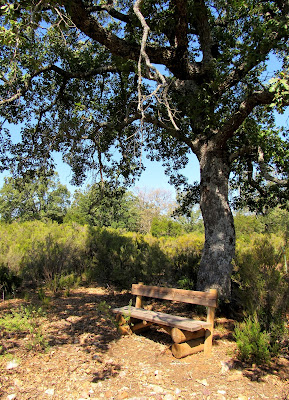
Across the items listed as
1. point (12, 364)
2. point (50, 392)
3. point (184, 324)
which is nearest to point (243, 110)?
point (184, 324)

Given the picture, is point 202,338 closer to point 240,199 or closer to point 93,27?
point 93,27

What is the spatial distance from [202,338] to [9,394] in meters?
2.52

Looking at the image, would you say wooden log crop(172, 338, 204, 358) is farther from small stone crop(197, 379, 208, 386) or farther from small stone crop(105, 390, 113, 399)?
small stone crop(105, 390, 113, 399)

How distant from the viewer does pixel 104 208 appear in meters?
9.73

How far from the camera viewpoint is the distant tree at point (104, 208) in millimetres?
7918

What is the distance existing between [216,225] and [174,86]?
137 inches

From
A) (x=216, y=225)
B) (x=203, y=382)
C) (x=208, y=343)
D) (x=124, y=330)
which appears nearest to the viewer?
(x=203, y=382)

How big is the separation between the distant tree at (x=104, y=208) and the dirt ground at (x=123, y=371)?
3178mm

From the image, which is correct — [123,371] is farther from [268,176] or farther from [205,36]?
[205,36]

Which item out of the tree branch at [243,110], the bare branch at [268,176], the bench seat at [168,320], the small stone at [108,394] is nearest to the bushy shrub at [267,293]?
the bench seat at [168,320]

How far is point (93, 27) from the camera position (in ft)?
17.4

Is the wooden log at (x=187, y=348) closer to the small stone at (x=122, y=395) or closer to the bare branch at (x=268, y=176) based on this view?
the small stone at (x=122, y=395)

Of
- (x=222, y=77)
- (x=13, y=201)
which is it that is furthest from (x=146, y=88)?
(x=13, y=201)

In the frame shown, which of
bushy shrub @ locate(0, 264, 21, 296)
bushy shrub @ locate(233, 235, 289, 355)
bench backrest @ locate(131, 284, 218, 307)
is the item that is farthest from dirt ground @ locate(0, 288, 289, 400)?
bushy shrub @ locate(0, 264, 21, 296)
